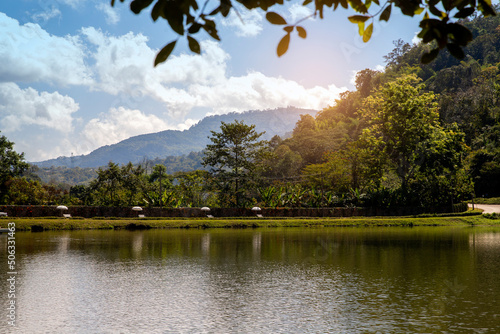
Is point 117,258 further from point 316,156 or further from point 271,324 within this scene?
point 316,156

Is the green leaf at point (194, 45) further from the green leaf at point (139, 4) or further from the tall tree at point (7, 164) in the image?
the tall tree at point (7, 164)

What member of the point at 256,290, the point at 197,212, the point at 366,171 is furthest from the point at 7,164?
the point at 256,290

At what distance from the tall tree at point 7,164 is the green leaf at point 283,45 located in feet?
211

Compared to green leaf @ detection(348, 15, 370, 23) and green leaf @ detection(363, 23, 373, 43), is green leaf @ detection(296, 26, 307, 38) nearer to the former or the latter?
green leaf @ detection(348, 15, 370, 23)

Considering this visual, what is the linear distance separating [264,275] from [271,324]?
715 centimetres

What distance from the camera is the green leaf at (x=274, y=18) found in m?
3.85

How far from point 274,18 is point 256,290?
12835 mm

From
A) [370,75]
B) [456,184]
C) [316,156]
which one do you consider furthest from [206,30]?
[370,75]

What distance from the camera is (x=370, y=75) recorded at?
466ft

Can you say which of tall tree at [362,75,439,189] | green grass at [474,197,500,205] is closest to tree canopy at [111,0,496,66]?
tall tree at [362,75,439,189]

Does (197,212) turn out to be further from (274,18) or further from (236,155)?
(274,18)

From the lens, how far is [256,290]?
15.5 metres

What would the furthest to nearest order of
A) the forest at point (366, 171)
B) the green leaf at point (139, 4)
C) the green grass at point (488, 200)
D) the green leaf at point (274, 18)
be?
the green grass at point (488, 200) → the forest at point (366, 171) → the green leaf at point (274, 18) → the green leaf at point (139, 4)

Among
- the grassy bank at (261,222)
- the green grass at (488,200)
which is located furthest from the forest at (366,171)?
the grassy bank at (261,222)
